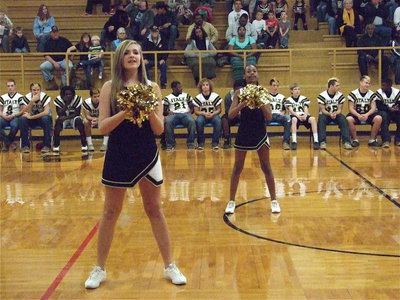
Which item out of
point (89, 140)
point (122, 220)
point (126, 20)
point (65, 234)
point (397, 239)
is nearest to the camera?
point (397, 239)

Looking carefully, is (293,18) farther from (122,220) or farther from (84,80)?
(122,220)

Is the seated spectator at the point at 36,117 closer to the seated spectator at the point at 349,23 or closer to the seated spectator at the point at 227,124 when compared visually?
the seated spectator at the point at 227,124

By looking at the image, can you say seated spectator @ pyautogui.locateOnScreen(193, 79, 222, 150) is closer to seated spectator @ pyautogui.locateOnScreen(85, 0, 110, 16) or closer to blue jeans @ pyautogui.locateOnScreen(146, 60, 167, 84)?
blue jeans @ pyautogui.locateOnScreen(146, 60, 167, 84)

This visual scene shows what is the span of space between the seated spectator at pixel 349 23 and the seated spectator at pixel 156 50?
4239mm

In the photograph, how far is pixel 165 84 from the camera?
622 inches

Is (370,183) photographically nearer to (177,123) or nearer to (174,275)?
(174,275)

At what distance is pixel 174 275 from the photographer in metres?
4.64

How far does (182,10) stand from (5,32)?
4.35 metres

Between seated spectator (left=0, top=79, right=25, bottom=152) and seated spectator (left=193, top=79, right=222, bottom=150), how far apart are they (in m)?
3.48

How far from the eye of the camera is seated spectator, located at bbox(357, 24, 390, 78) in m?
15.5

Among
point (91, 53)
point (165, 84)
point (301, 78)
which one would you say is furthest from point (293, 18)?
point (91, 53)

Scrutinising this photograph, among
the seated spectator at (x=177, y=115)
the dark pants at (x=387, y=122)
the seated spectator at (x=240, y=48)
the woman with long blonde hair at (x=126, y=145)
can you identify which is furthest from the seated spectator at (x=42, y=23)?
the woman with long blonde hair at (x=126, y=145)

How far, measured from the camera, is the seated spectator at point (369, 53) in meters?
15.5

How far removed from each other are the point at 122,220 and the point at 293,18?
41.0ft
